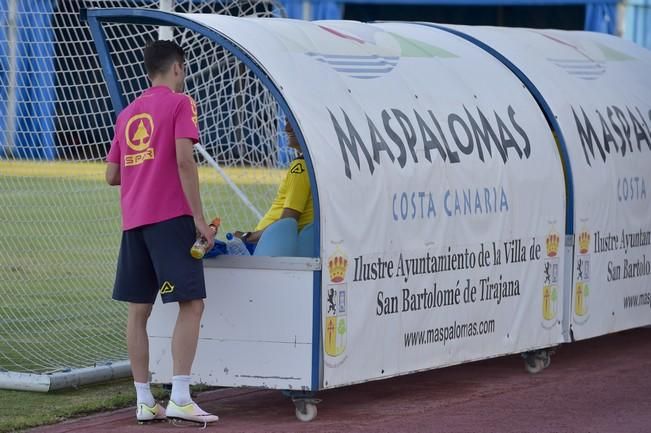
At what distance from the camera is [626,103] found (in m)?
10.5

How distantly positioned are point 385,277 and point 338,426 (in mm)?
930

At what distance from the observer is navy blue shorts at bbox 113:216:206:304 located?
7320 mm

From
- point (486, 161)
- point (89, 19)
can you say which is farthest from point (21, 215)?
point (486, 161)

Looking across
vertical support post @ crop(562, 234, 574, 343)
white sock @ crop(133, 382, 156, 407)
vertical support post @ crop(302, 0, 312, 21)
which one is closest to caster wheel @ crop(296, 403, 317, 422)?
white sock @ crop(133, 382, 156, 407)

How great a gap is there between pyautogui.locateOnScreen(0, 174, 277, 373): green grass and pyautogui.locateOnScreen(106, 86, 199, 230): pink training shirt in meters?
2.13

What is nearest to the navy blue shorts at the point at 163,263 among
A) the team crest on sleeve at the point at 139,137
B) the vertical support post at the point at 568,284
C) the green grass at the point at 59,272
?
the team crest on sleeve at the point at 139,137

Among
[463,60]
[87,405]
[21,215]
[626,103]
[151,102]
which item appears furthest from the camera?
[21,215]

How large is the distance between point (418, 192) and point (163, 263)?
171cm

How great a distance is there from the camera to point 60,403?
811cm

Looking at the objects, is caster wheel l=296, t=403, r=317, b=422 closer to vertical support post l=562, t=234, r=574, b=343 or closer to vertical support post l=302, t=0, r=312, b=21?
vertical support post l=562, t=234, r=574, b=343

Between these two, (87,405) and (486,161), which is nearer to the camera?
(87,405)

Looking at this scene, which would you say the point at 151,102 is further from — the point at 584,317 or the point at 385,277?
the point at 584,317

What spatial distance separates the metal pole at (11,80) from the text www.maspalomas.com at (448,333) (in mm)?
4239

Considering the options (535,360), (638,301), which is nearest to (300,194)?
(535,360)
